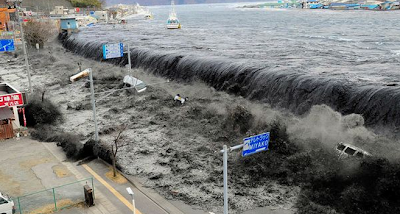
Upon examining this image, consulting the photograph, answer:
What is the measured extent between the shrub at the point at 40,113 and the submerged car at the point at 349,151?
26304 millimetres

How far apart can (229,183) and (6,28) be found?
8515 cm

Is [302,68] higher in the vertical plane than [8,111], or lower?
higher

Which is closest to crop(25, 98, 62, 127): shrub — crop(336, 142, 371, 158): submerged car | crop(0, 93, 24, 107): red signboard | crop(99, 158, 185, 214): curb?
crop(0, 93, 24, 107): red signboard

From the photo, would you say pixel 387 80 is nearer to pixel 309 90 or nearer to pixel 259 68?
pixel 309 90

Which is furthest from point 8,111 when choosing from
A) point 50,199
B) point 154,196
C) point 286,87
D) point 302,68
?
point 302,68

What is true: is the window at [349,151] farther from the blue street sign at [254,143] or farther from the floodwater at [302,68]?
the blue street sign at [254,143]

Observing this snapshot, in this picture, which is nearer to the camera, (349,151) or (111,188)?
(111,188)

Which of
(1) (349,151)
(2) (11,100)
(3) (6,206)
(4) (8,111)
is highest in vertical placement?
(2) (11,100)

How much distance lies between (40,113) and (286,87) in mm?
23665

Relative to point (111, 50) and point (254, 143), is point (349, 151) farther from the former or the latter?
point (111, 50)

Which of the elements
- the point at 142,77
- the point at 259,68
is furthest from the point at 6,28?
the point at 259,68

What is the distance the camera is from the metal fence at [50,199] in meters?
19.2

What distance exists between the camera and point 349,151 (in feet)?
80.7

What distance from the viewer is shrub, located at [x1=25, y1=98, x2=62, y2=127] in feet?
117
